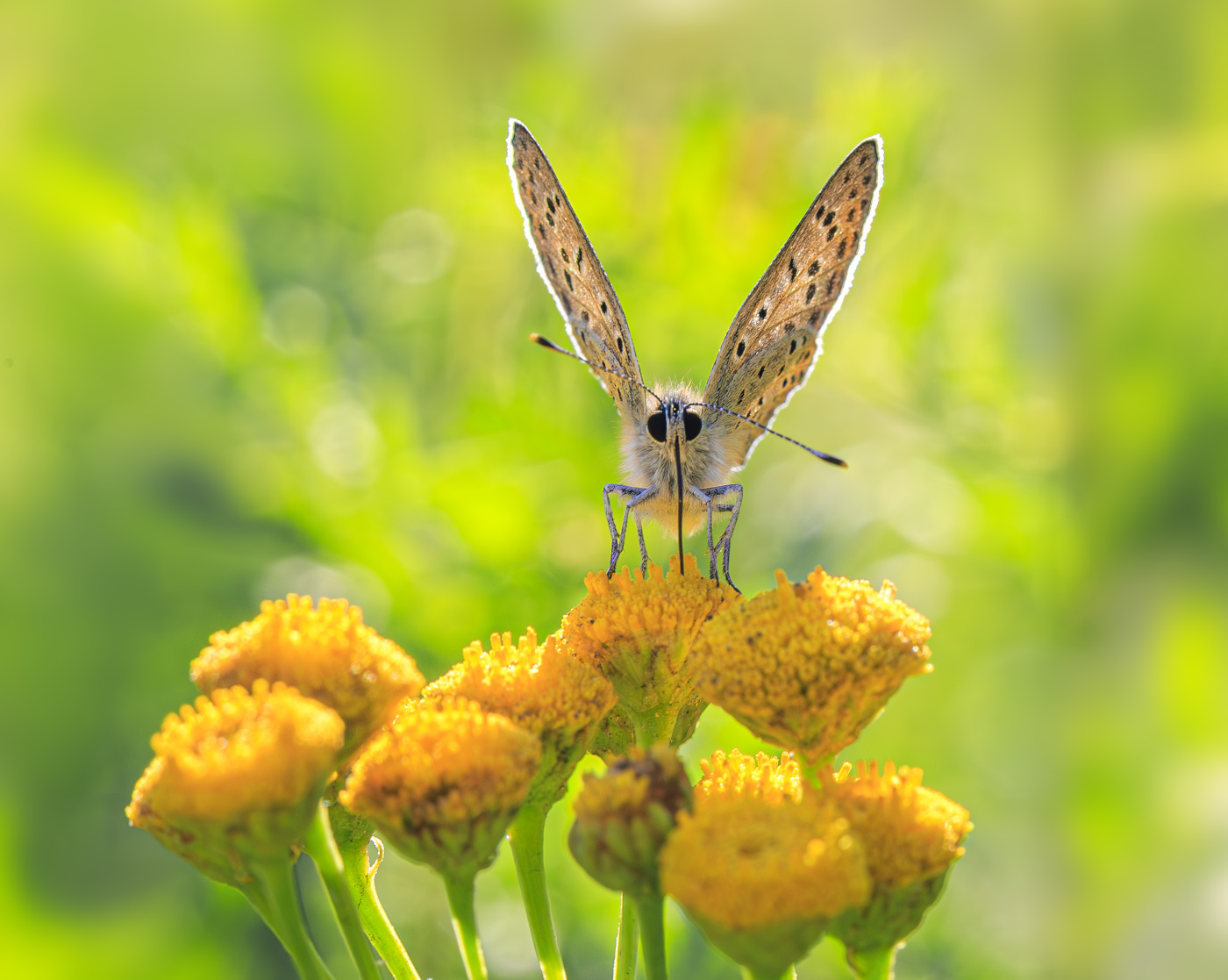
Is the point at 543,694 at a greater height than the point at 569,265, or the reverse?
the point at 569,265

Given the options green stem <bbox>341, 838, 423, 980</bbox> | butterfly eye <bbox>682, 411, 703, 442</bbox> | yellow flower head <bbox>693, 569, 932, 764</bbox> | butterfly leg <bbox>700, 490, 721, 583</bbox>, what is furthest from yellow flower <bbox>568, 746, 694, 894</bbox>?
butterfly eye <bbox>682, 411, 703, 442</bbox>

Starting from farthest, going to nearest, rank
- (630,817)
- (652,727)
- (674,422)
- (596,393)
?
1. (596,393)
2. (674,422)
3. (652,727)
4. (630,817)

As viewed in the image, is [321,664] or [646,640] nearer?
[321,664]

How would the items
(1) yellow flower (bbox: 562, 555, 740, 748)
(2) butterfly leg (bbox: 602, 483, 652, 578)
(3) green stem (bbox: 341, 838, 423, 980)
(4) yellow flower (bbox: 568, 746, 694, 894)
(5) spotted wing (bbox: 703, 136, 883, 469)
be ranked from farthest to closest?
(2) butterfly leg (bbox: 602, 483, 652, 578) < (5) spotted wing (bbox: 703, 136, 883, 469) < (1) yellow flower (bbox: 562, 555, 740, 748) < (3) green stem (bbox: 341, 838, 423, 980) < (4) yellow flower (bbox: 568, 746, 694, 894)

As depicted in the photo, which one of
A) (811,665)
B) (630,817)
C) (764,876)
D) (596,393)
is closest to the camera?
(764,876)

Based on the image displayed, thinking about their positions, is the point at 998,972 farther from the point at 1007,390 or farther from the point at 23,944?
the point at 23,944

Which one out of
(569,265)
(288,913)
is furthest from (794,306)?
(288,913)

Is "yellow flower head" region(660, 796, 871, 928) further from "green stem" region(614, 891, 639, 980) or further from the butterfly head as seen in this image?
the butterfly head

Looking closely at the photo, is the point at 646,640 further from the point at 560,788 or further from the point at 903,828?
the point at 903,828
